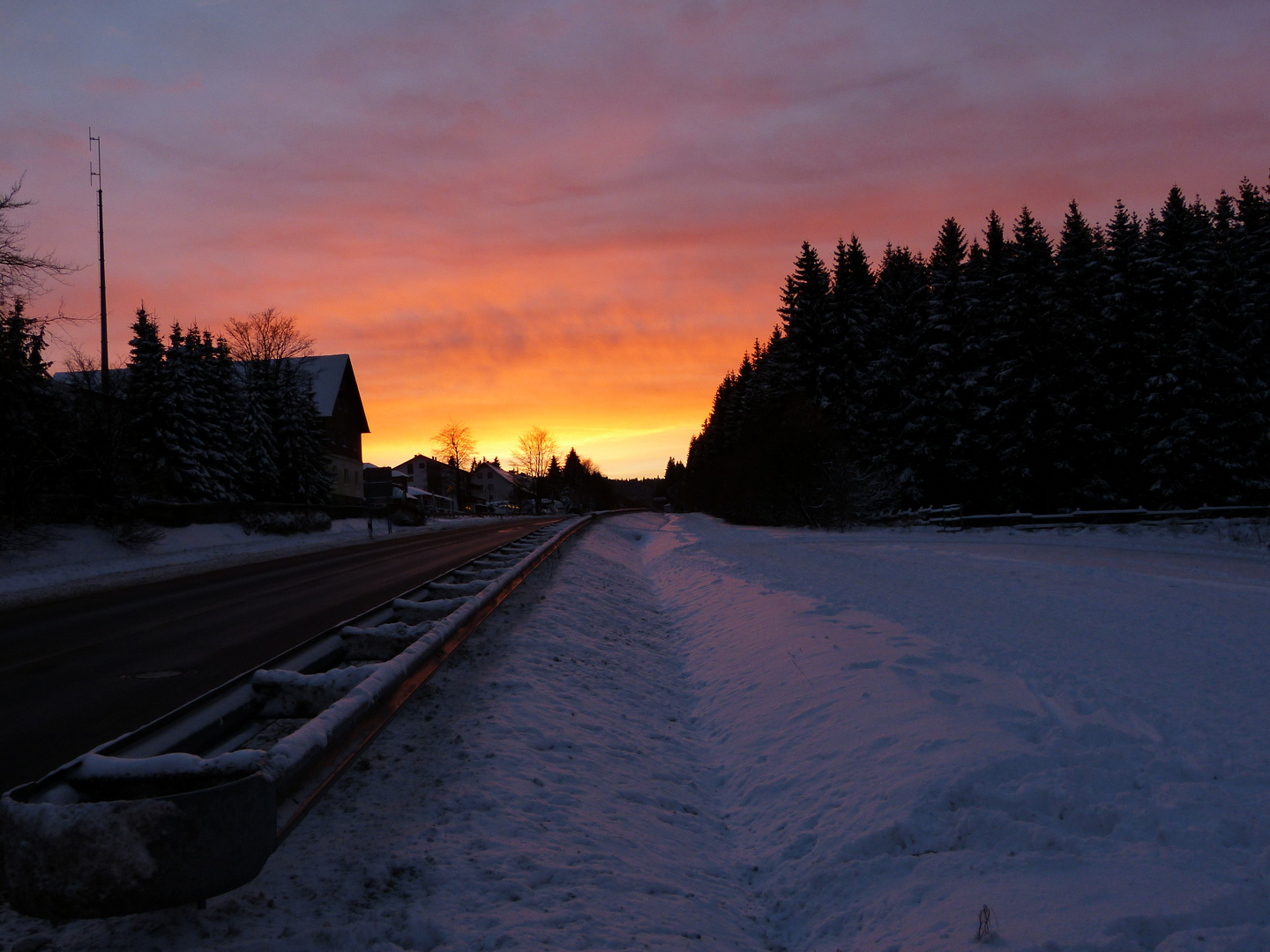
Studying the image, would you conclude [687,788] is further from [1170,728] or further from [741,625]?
[741,625]

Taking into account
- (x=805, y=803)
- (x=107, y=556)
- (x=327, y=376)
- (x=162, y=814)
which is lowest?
(x=805, y=803)

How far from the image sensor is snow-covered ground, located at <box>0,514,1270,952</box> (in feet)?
9.66

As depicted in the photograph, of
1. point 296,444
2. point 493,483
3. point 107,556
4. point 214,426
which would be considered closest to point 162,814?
point 107,556

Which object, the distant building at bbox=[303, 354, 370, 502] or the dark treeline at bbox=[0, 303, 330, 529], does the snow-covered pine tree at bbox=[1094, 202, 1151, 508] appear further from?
the distant building at bbox=[303, 354, 370, 502]

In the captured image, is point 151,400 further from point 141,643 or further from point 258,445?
point 141,643

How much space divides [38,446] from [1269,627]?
2918cm

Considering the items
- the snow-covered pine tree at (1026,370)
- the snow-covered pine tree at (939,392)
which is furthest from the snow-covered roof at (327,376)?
the snow-covered pine tree at (1026,370)

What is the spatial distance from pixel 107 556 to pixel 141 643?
17.1 meters

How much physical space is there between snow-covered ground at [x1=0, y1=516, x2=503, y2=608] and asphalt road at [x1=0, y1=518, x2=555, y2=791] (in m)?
1.82

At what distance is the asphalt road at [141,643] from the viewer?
4934mm

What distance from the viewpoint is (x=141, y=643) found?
795cm

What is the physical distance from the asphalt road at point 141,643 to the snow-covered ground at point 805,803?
6.63ft

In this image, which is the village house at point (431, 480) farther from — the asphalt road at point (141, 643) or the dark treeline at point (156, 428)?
the asphalt road at point (141, 643)

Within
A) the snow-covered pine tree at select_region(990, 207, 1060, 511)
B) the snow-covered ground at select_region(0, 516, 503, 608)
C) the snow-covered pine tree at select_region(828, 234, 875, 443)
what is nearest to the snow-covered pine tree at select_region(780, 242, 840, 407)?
the snow-covered pine tree at select_region(828, 234, 875, 443)
